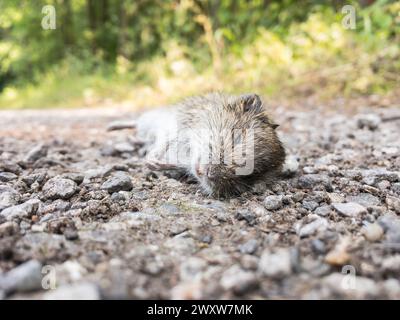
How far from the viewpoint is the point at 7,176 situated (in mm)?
3514

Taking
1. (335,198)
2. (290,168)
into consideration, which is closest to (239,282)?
(335,198)

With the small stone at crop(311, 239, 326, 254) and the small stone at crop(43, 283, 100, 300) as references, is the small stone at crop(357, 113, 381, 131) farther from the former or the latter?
the small stone at crop(43, 283, 100, 300)

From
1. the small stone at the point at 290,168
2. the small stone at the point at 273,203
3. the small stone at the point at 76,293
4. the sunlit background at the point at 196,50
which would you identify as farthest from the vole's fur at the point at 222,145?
the sunlit background at the point at 196,50

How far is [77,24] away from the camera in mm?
21031

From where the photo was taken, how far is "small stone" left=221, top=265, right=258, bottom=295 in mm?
1913

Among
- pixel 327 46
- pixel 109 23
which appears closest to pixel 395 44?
pixel 327 46

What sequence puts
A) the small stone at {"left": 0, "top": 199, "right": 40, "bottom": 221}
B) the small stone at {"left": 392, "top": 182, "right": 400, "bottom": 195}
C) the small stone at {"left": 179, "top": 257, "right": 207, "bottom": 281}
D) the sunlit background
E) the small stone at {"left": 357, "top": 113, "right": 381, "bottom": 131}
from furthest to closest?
the sunlit background → the small stone at {"left": 357, "top": 113, "right": 381, "bottom": 131} → the small stone at {"left": 392, "top": 182, "right": 400, "bottom": 195} → the small stone at {"left": 0, "top": 199, "right": 40, "bottom": 221} → the small stone at {"left": 179, "top": 257, "right": 207, "bottom": 281}

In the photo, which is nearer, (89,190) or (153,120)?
(89,190)

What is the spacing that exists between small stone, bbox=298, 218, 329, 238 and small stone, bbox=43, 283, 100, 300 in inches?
51.5

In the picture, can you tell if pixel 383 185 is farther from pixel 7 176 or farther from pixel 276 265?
pixel 7 176

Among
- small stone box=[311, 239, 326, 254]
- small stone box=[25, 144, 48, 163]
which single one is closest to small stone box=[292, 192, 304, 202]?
small stone box=[311, 239, 326, 254]

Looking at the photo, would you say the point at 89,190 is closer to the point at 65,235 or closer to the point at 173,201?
the point at 173,201

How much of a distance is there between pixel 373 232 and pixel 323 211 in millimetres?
550
